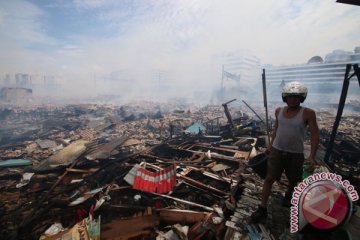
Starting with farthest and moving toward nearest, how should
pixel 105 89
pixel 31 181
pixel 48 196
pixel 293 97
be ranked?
pixel 105 89 → pixel 31 181 → pixel 48 196 → pixel 293 97

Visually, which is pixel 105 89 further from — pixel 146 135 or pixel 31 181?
pixel 31 181

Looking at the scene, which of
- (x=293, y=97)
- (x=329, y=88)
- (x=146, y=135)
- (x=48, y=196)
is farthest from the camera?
(x=329, y=88)

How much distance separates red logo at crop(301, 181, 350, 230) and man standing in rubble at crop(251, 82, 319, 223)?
6.49 ft

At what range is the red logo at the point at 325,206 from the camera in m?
1.24

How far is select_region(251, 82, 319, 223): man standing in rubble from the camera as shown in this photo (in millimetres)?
3111

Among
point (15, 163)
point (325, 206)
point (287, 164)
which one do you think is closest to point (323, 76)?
point (287, 164)

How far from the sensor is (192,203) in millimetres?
4508

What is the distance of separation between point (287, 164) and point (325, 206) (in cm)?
225

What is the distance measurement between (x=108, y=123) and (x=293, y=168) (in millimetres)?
15004

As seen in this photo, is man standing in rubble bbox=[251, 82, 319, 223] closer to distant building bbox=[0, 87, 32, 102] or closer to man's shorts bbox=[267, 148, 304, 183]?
man's shorts bbox=[267, 148, 304, 183]

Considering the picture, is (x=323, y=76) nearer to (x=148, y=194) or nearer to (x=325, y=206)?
(x=148, y=194)

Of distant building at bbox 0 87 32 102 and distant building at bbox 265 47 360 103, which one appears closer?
distant building at bbox 265 47 360 103

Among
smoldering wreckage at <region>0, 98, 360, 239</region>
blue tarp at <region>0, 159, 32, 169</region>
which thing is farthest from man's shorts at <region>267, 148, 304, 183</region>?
blue tarp at <region>0, 159, 32, 169</region>

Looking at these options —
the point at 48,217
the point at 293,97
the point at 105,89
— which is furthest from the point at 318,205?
the point at 105,89
